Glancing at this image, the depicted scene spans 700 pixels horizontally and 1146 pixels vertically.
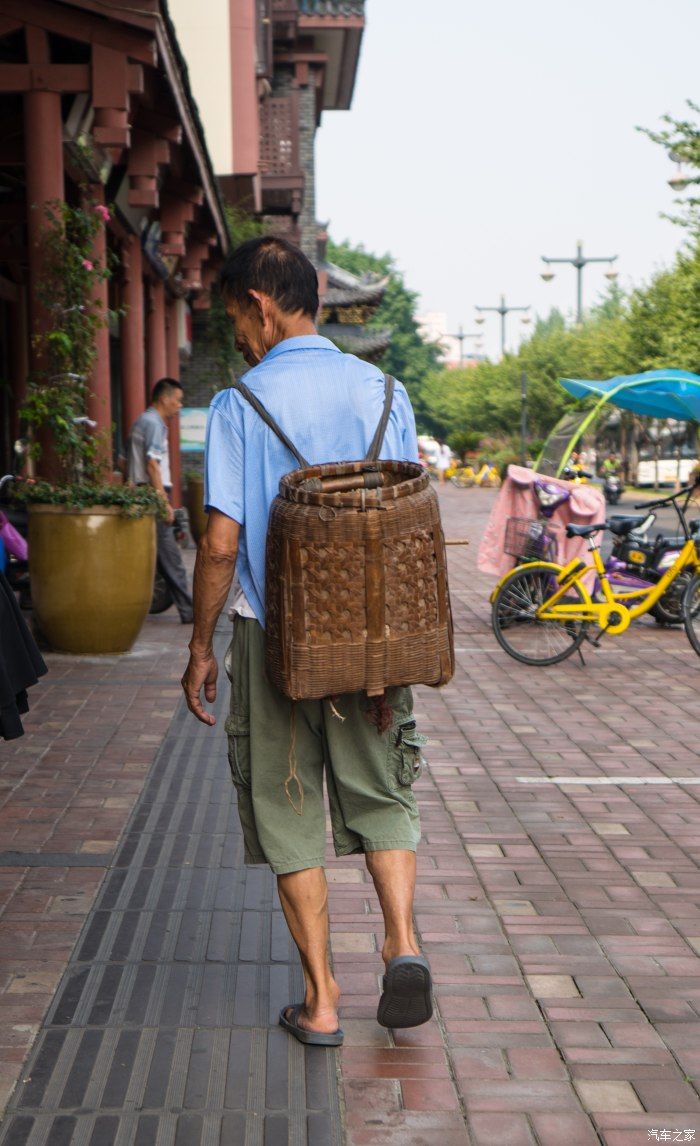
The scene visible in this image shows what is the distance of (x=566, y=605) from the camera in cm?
952

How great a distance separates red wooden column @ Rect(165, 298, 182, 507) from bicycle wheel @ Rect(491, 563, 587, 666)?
10.2 m

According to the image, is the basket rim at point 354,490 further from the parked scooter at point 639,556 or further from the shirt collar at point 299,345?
the parked scooter at point 639,556

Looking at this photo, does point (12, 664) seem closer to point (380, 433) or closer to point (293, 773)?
point (293, 773)

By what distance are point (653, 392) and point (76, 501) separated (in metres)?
5.77

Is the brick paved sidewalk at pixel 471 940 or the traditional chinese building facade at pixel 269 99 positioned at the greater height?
the traditional chinese building facade at pixel 269 99

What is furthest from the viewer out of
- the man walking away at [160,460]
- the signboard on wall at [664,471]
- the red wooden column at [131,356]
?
the signboard on wall at [664,471]

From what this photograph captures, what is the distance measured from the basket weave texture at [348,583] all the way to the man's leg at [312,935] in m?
0.52

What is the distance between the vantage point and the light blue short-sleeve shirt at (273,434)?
133 inches

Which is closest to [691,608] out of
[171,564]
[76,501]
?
[171,564]

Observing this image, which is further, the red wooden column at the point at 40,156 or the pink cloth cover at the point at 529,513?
the pink cloth cover at the point at 529,513

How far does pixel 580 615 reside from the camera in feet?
31.1

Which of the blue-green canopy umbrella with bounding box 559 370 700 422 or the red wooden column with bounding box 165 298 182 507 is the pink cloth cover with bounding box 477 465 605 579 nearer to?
the blue-green canopy umbrella with bounding box 559 370 700 422

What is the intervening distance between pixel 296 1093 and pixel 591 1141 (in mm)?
653

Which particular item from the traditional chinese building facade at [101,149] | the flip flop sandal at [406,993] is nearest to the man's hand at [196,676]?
the flip flop sandal at [406,993]
